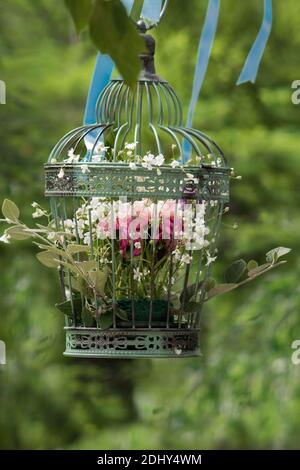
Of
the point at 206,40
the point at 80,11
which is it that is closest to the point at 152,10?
the point at 206,40

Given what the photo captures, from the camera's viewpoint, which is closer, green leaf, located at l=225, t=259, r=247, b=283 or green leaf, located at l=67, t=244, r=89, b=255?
green leaf, located at l=67, t=244, r=89, b=255

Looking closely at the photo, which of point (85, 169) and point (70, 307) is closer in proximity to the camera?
point (85, 169)

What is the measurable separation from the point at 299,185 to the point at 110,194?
3.40 m

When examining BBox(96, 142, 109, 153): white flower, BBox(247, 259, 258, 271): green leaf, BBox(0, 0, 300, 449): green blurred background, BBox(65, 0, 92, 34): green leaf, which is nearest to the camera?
BBox(65, 0, 92, 34): green leaf

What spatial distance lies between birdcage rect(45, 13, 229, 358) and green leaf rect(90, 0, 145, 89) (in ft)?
2.51

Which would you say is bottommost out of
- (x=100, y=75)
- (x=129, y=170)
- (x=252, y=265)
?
(x=252, y=265)

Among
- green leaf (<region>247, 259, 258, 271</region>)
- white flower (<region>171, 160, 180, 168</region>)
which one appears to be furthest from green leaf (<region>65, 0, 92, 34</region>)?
green leaf (<region>247, 259, 258, 271</region>)

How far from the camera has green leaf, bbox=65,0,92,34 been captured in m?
0.71

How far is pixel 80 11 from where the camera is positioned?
2.34 feet

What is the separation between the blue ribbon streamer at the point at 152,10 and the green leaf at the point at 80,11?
800 mm

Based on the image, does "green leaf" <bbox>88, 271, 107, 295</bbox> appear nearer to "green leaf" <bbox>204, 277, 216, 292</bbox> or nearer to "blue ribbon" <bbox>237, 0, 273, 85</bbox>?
"green leaf" <bbox>204, 277, 216, 292</bbox>

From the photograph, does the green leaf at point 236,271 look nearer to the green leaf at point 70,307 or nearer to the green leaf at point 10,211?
the green leaf at point 70,307

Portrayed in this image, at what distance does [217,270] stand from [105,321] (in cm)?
326

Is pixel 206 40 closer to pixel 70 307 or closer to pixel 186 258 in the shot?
pixel 186 258
